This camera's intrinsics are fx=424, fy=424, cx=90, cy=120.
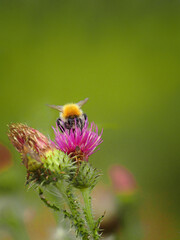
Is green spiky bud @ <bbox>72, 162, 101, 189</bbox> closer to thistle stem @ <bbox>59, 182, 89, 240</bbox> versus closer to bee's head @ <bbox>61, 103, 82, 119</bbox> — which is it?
thistle stem @ <bbox>59, 182, 89, 240</bbox>

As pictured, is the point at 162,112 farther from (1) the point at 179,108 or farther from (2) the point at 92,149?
(2) the point at 92,149

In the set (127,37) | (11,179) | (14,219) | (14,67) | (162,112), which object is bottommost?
(14,219)

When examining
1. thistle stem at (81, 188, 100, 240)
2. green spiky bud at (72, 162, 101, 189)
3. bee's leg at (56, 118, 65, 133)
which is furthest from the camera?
bee's leg at (56, 118, 65, 133)

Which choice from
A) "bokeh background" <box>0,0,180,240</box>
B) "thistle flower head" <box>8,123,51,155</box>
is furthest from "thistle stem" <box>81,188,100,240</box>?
"bokeh background" <box>0,0,180,240</box>

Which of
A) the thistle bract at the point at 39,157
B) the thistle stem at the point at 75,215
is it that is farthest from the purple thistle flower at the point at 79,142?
the thistle stem at the point at 75,215

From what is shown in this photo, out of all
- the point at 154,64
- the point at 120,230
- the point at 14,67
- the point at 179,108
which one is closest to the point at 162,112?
the point at 179,108

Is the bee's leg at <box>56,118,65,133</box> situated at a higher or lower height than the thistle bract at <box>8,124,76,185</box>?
higher

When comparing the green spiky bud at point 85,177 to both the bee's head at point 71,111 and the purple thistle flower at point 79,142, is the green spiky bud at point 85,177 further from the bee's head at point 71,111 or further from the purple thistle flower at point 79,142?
the bee's head at point 71,111
